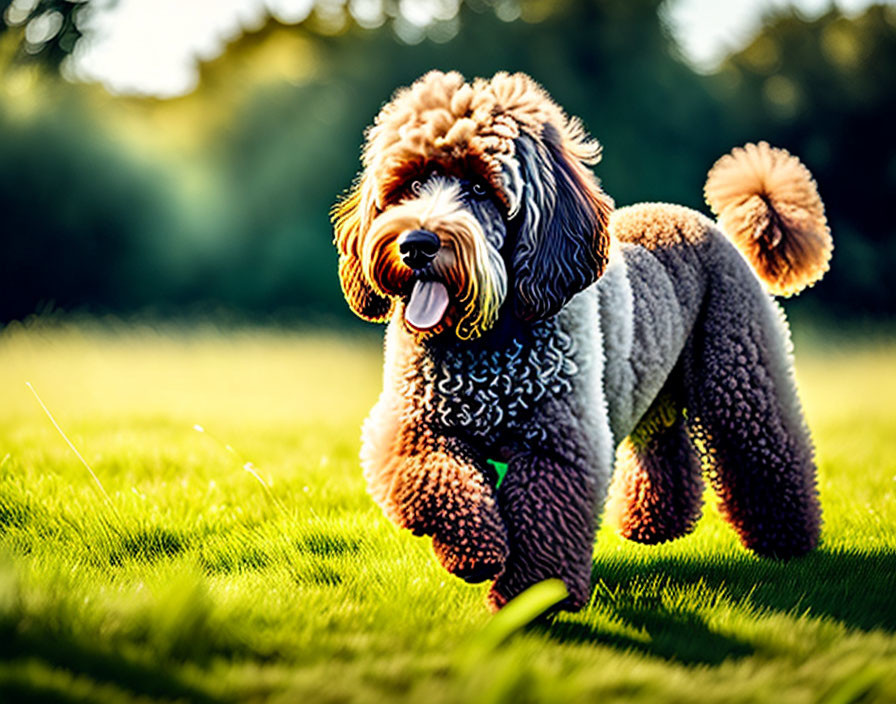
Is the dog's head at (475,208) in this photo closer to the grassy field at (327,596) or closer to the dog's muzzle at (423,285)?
the dog's muzzle at (423,285)

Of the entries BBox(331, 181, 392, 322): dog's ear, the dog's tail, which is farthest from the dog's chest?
the dog's tail

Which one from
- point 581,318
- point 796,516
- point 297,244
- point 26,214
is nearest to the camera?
point 581,318

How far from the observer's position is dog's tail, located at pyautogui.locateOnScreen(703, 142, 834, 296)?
4.86 meters

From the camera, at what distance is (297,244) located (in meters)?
12.7

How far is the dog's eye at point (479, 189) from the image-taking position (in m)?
3.35

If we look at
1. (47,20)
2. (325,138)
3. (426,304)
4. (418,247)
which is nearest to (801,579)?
(426,304)

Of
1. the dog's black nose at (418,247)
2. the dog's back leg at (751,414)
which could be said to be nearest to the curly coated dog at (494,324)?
the dog's black nose at (418,247)

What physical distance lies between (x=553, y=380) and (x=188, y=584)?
146 cm

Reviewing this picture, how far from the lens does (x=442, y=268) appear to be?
313cm

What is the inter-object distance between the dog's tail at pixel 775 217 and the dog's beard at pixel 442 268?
6.96 feet

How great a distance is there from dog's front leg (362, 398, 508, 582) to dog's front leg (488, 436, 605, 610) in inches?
3.3

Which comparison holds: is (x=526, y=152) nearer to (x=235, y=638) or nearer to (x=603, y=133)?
(x=235, y=638)

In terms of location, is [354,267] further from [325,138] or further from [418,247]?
[325,138]

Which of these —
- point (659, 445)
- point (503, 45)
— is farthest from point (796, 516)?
point (503, 45)
